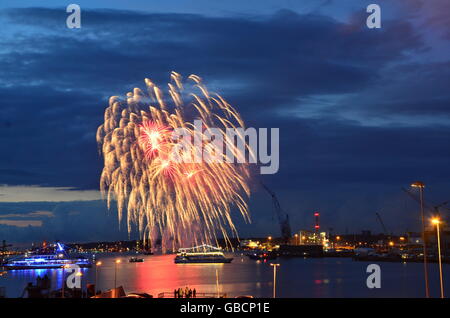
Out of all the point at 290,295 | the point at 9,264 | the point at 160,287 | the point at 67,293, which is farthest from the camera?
the point at 9,264

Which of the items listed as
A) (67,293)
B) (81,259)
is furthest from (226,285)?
(81,259)

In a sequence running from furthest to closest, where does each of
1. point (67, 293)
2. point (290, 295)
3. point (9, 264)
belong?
point (9, 264) < point (290, 295) < point (67, 293)
